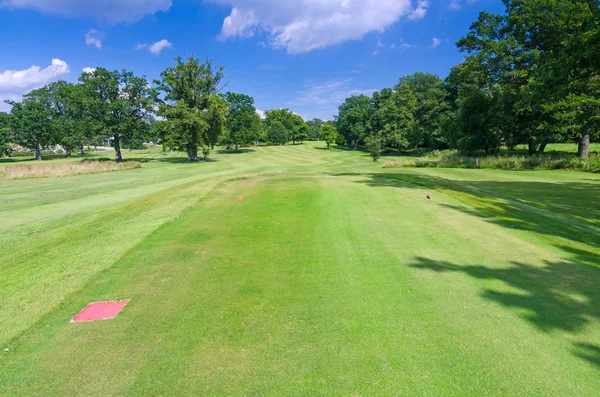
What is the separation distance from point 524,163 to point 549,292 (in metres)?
28.7

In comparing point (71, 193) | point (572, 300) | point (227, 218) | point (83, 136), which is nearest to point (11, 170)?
point (71, 193)

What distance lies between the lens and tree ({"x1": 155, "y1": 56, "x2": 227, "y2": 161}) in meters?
48.1

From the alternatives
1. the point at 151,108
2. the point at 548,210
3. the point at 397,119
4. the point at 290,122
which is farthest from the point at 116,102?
the point at 290,122

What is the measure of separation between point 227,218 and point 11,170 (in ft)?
101

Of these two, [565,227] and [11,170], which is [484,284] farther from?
[11,170]

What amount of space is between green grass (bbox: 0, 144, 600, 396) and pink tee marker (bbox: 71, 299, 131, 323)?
159 mm

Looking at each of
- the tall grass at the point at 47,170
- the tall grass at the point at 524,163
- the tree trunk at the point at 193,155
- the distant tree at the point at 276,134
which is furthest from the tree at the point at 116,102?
the distant tree at the point at 276,134

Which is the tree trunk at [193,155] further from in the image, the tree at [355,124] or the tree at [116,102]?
the tree at [355,124]

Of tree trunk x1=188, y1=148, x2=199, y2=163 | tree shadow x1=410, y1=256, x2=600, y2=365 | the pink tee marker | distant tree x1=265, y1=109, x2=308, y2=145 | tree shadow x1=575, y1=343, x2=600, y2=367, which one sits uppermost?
distant tree x1=265, y1=109, x2=308, y2=145

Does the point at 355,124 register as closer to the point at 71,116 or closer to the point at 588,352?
the point at 71,116

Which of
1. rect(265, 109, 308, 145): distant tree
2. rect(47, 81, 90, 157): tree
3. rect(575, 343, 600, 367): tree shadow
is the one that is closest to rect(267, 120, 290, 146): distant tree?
rect(265, 109, 308, 145): distant tree

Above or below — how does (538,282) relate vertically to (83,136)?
below

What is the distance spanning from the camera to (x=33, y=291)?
17.5 ft

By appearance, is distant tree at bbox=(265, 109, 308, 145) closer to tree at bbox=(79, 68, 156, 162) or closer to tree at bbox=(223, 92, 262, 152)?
tree at bbox=(223, 92, 262, 152)
